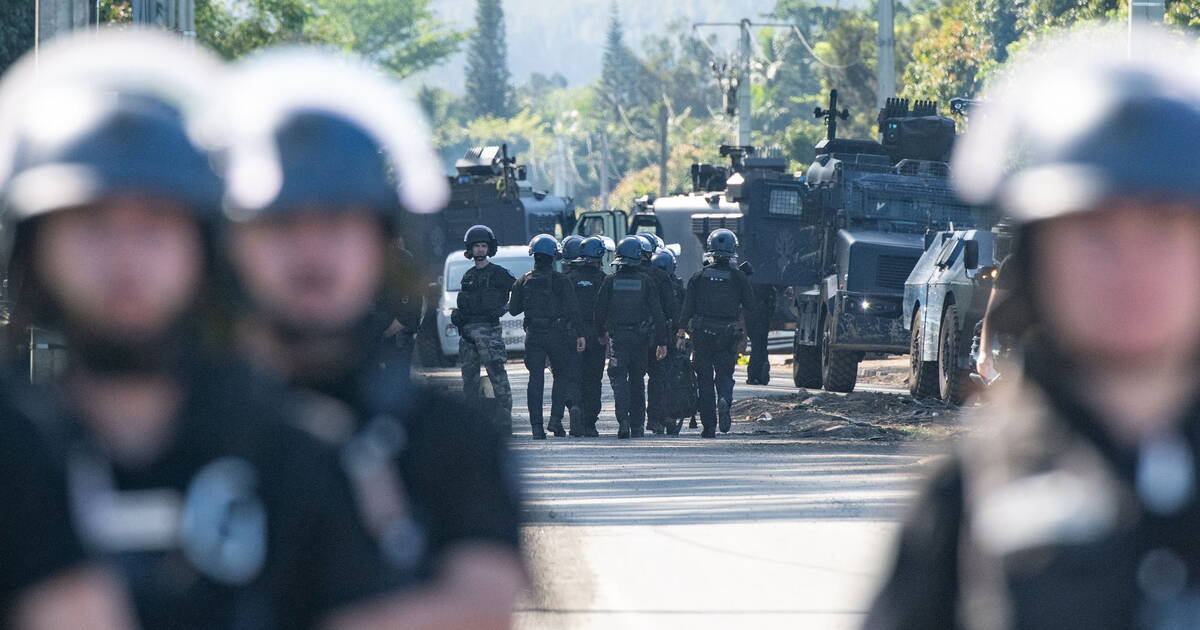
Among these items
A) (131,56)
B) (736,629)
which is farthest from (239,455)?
(736,629)

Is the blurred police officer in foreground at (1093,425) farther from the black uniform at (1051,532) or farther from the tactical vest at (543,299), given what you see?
the tactical vest at (543,299)

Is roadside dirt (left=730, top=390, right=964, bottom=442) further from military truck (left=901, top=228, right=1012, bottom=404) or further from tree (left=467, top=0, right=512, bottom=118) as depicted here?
tree (left=467, top=0, right=512, bottom=118)

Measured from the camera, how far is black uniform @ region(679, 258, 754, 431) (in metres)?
18.7

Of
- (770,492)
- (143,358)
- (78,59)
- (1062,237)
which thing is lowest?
(770,492)

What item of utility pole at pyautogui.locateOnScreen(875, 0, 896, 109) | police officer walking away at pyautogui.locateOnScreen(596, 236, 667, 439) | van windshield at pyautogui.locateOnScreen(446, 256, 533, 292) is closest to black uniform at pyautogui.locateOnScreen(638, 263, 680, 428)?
police officer walking away at pyautogui.locateOnScreen(596, 236, 667, 439)

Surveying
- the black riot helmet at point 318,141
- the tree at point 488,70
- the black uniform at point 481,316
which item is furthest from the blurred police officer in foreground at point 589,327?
the tree at point 488,70

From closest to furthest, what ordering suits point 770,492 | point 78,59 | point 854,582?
point 78,59 < point 854,582 < point 770,492

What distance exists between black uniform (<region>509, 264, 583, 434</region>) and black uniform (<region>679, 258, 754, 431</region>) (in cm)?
104

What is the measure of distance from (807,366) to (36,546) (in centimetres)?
2415

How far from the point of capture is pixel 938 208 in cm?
2569

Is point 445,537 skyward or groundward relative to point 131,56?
groundward

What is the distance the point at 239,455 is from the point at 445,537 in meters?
0.26

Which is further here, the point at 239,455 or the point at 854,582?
the point at 854,582

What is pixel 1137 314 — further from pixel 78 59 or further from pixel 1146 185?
pixel 78 59
